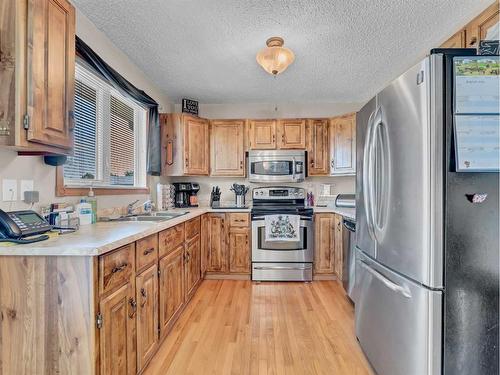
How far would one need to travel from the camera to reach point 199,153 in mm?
3832

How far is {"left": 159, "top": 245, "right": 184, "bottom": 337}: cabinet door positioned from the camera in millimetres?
2045

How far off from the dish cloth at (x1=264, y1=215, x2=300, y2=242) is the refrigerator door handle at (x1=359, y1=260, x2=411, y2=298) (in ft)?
5.30

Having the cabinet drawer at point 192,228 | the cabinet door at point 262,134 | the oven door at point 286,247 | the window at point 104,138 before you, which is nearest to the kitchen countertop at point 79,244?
the window at point 104,138

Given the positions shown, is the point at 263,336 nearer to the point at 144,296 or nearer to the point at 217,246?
the point at 144,296

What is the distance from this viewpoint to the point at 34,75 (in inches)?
50.3

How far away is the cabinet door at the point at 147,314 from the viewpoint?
1663mm

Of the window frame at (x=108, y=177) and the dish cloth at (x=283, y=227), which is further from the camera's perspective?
the dish cloth at (x=283, y=227)

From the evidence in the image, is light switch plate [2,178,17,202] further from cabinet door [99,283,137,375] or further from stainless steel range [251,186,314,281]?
stainless steel range [251,186,314,281]

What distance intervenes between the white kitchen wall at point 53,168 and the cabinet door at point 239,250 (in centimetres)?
120

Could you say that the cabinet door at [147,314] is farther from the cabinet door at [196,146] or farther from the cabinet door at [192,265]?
the cabinet door at [196,146]

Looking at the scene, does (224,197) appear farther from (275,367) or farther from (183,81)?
(275,367)

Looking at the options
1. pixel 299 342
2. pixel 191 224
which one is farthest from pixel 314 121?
pixel 299 342

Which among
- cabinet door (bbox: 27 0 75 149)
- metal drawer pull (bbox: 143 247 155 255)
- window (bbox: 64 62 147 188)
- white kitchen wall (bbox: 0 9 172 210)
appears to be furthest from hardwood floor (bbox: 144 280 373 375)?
cabinet door (bbox: 27 0 75 149)

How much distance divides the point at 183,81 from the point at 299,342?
2.96 m
